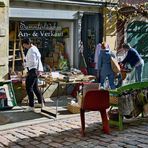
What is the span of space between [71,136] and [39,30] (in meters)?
4.86

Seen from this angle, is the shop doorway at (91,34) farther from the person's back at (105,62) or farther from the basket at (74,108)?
the basket at (74,108)

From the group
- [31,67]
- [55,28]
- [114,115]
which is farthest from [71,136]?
[55,28]

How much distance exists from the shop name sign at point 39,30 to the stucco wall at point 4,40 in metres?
0.82

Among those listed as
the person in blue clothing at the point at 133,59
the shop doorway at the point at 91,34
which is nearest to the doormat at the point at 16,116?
the shop doorway at the point at 91,34

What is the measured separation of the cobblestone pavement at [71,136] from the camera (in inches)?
283

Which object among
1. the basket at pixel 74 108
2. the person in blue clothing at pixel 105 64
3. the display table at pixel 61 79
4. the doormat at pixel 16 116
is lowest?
the doormat at pixel 16 116

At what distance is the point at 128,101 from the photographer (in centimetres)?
809

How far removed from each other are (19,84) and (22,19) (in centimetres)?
187

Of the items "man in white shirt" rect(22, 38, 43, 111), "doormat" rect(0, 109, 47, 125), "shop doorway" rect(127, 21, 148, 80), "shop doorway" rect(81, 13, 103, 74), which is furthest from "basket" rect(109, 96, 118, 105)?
"shop doorway" rect(127, 21, 148, 80)

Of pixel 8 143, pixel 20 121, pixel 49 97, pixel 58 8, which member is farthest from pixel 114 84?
pixel 8 143

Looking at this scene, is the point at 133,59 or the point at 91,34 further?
the point at 91,34

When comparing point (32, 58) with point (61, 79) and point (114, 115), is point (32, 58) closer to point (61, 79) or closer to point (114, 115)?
point (61, 79)

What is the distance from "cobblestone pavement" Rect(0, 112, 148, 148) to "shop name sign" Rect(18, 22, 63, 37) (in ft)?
11.4

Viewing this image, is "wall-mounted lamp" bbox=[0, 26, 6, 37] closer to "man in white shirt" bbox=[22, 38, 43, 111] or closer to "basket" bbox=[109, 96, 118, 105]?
"man in white shirt" bbox=[22, 38, 43, 111]
